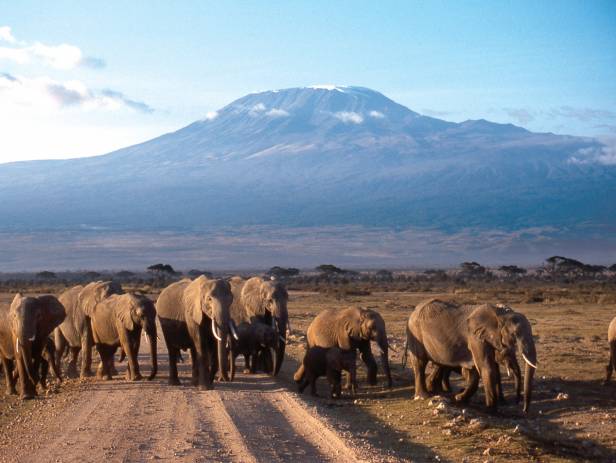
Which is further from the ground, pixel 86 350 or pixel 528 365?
pixel 528 365

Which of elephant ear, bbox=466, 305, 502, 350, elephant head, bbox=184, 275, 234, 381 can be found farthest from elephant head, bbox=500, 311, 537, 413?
elephant head, bbox=184, 275, 234, 381

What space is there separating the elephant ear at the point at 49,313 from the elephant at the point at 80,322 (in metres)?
2.23

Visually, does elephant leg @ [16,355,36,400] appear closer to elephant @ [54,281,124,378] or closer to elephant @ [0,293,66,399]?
elephant @ [0,293,66,399]

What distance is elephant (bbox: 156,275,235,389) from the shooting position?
18312 millimetres

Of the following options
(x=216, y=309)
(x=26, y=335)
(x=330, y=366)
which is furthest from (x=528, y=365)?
(x=26, y=335)

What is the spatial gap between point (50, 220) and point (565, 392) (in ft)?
592

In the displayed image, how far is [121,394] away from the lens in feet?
57.9

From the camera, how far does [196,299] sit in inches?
753

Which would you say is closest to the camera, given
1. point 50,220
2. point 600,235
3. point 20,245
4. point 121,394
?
point 121,394

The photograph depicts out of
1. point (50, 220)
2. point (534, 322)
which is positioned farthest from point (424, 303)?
point (50, 220)

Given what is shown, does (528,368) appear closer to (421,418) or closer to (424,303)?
(421,418)

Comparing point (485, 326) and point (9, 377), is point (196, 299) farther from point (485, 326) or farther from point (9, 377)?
point (485, 326)

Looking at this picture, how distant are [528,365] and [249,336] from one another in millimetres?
7493

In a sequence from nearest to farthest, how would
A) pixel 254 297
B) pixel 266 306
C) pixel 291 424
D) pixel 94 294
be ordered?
1. pixel 291 424
2. pixel 266 306
3. pixel 94 294
4. pixel 254 297
